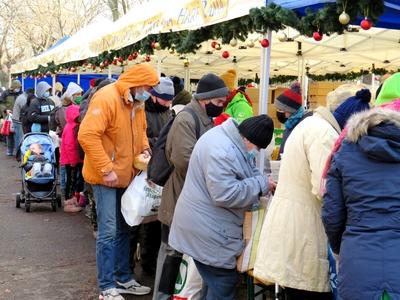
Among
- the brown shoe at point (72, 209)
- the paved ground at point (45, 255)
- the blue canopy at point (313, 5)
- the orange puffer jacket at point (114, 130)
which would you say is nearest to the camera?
the blue canopy at point (313, 5)

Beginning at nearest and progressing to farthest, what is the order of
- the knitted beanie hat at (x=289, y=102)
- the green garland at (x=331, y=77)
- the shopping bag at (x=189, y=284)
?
the shopping bag at (x=189, y=284)
the knitted beanie hat at (x=289, y=102)
the green garland at (x=331, y=77)

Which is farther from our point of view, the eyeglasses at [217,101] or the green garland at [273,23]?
the eyeglasses at [217,101]

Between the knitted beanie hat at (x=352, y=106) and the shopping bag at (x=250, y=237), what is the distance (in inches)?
36.8

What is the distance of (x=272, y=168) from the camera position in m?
5.11

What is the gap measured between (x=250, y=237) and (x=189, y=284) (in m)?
0.74

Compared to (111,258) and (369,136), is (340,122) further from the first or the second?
(111,258)

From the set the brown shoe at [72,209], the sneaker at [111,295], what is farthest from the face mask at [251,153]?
the brown shoe at [72,209]

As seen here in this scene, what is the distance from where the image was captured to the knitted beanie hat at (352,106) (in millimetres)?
3525

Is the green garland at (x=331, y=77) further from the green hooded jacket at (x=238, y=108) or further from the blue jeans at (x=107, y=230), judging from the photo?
the blue jeans at (x=107, y=230)

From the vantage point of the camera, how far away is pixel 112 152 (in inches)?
Result: 202

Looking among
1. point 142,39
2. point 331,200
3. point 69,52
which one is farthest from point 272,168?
point 69,52

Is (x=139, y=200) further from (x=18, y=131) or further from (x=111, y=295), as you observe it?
(x=18, y=131)

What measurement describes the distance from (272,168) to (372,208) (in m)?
2.26

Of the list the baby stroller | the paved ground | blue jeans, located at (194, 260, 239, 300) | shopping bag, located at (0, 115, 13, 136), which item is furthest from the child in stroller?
shopping bag, located at (0, 115, 13, 136)
